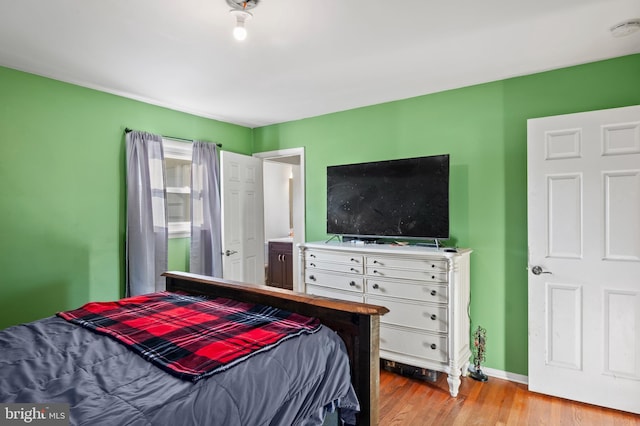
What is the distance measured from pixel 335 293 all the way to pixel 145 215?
1907 millimetres

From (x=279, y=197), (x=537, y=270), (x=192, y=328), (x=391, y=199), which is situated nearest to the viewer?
(x=192, y=328)

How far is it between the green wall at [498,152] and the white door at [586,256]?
187 mm

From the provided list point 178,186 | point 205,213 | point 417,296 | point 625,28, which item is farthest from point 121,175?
point 625,28

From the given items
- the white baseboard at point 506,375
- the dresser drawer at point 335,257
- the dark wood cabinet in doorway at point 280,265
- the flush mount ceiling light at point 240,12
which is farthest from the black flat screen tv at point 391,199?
the dark wood cabinet in doorway at point 280,265

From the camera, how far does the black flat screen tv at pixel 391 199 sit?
2922 mm

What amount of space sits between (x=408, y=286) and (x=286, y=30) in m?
2.02

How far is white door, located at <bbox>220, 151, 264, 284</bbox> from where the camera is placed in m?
3.84

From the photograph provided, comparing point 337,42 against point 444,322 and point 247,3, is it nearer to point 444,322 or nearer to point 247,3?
point 247,3

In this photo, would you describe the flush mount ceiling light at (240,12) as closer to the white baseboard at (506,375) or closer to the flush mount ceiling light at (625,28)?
the flush mount ceiling light at (625,28)

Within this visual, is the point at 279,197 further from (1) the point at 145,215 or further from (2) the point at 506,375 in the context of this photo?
(2) the point at 506,375

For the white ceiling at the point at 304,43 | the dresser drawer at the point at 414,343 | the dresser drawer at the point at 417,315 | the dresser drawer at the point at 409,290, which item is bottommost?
the dresser drawer at the point at 414,343

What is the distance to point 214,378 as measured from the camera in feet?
3.92

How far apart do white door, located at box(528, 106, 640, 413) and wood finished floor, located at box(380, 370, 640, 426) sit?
0.09 meters

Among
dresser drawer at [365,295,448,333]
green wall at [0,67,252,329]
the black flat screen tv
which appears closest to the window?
green wall at [0,67,252,329]
